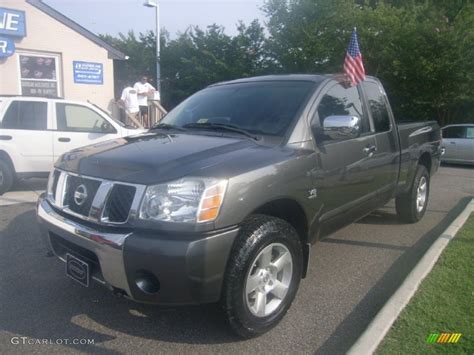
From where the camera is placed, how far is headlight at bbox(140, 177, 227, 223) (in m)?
2.63

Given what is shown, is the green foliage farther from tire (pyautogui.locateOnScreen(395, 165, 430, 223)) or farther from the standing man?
tire (pyautogui.locateOnScreen(395, 165, 430, 223))

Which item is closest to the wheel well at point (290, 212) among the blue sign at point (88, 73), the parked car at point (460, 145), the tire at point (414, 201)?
the tire at point (414, 201)

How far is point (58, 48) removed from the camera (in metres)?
13.0

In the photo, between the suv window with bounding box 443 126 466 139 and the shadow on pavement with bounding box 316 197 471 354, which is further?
the suv window with bounding box 443 126 466 139

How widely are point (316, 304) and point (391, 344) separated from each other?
83 cm

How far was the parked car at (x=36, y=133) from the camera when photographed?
762cm

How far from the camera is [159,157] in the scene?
2973 millimetres

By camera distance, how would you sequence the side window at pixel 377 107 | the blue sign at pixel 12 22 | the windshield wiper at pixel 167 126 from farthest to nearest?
the blue sign at pixel 12 22 < the side window at pixel 377 107 < the windshield wiper at pixel 167 126

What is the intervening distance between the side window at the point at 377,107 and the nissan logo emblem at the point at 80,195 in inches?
122

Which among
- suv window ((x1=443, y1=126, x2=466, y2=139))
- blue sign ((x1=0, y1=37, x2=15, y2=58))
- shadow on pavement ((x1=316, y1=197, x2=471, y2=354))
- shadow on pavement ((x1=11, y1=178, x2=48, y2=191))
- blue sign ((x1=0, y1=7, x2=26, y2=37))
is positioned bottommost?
shadow on pavement ((x1=316, y1=197, x2=471, y2=354))

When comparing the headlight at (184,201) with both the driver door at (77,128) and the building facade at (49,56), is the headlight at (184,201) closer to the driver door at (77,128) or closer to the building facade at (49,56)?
the driver door at (77,128)

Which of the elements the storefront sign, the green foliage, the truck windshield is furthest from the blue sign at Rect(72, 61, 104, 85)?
the truck windshield

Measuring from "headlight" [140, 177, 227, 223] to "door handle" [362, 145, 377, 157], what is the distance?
83.4 inches

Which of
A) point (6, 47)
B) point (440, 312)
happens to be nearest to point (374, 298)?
point (440, 312)
